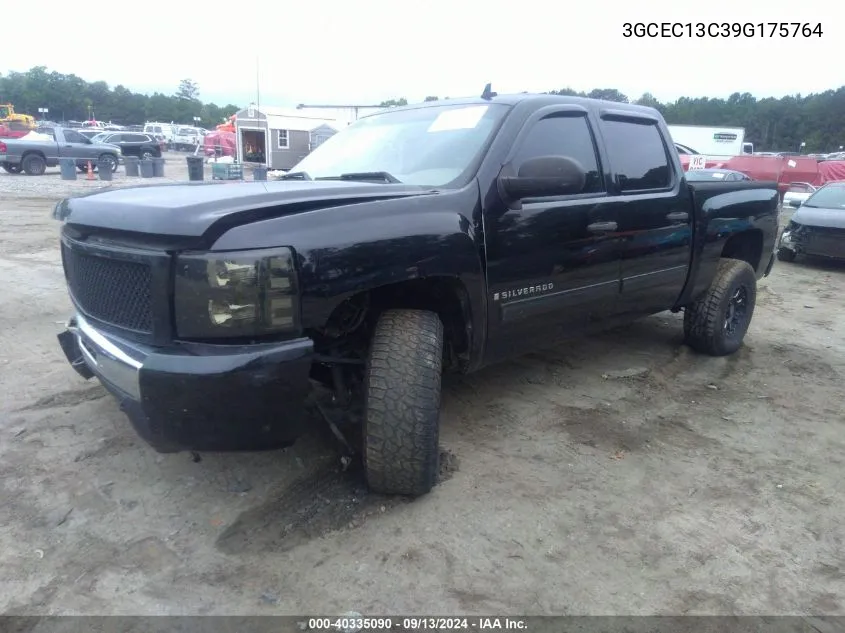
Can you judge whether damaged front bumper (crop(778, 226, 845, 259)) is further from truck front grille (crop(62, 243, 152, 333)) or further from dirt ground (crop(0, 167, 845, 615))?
truck front grille (crop(62, 243, 152, 333))

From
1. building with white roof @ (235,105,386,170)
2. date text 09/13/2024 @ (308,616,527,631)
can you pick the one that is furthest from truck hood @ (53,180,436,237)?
building with white roof @ (235,105,386,170)

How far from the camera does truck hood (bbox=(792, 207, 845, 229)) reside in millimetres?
10039

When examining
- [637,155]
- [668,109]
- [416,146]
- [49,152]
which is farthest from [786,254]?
[668,109]

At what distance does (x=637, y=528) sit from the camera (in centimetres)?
275

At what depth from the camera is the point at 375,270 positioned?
2.57m

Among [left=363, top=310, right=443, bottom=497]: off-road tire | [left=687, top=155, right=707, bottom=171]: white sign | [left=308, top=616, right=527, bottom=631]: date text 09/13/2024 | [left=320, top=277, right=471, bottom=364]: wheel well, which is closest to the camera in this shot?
[left=308, top=616, right=527, bottom=631]: date text 09/13/2024

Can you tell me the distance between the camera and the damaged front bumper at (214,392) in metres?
2.25

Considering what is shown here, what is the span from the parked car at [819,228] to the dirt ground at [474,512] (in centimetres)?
704

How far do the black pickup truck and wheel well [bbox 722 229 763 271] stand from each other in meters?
1.28

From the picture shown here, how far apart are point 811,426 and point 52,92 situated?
10263 cm

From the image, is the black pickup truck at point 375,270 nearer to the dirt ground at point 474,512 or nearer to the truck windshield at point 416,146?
the truck windshield at point 416,146

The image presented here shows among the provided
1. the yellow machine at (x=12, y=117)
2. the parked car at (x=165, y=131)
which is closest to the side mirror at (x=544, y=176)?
the yellow machine at (x=12, y=117)

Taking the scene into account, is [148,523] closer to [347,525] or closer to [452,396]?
[347,525]

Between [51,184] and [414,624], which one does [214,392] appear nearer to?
[414,624]
